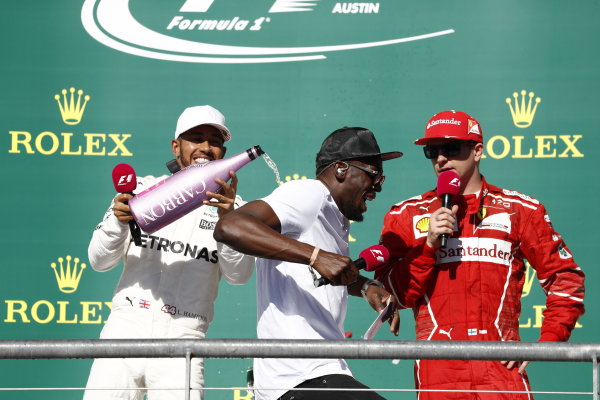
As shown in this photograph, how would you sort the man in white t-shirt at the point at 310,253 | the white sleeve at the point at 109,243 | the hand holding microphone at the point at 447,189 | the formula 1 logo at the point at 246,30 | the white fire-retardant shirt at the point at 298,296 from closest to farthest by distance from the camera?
the man in white t-shirt at the point at 310,253
the white fire-retardant shirt at the point at 298,296
the hand holding microphone at the point at 447,189
the white sleeve at the point at 109,243
the formula 1 logo at the point at 246,30

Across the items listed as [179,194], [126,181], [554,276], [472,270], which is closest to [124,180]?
[126,181]

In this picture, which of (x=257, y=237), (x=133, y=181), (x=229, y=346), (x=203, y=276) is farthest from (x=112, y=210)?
(x=229, y=346)

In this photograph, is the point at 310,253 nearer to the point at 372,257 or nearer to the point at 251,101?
the point at 372,257

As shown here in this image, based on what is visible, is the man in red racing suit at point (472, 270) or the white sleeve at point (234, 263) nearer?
the man in red racing suit at point (472, 270)

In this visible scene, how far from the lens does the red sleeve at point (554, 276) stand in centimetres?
286

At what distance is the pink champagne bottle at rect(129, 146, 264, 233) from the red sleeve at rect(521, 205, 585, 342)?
0.90 meters

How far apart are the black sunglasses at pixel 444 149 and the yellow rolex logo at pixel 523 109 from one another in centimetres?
115

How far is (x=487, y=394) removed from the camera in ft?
9.17

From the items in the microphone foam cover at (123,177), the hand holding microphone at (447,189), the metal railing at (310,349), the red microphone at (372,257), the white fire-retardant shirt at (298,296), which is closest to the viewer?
the metal railing at (310,349)

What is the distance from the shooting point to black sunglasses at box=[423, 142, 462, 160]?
3008 millimetres

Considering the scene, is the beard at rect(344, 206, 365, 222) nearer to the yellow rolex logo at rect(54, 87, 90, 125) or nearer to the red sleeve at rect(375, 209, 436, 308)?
the red sleeve at rect(375, 209, 436, 308)

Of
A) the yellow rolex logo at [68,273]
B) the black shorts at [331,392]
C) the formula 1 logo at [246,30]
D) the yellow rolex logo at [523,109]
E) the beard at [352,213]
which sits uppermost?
the formula 1 logo at [246,30]

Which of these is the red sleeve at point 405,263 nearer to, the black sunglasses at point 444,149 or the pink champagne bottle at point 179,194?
the black sunglasses at point 444,149

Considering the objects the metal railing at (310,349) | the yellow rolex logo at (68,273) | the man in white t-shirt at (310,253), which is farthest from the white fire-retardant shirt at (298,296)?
the yellow rolex logo at (68,273)
